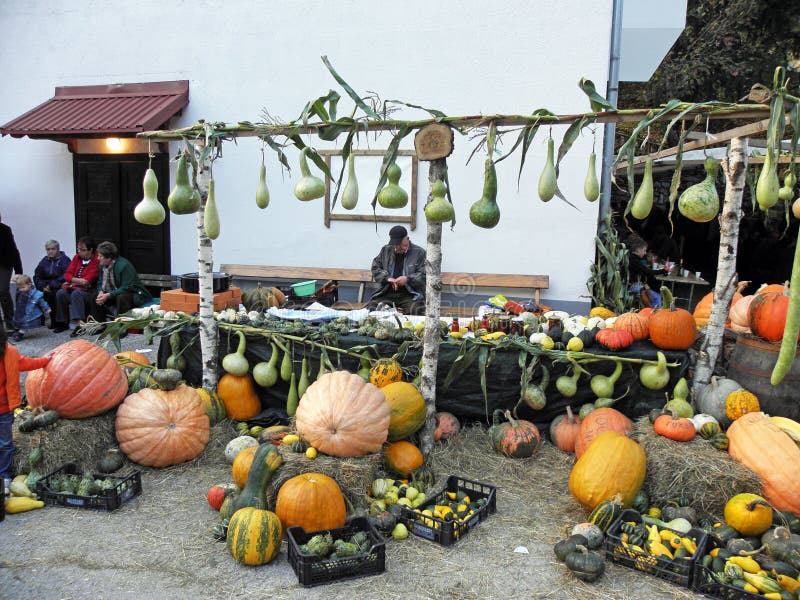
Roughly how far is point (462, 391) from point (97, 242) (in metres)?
8.01

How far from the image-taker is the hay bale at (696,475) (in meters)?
3.66

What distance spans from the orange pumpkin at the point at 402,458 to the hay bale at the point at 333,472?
0.50m

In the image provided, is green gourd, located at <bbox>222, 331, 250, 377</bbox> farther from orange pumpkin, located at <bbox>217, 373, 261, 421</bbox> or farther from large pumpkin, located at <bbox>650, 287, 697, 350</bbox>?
large pumpkin, located at <bbox>650, 287, 697, 350</bbox>

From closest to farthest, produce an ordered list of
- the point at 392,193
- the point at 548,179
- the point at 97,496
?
the point at 548,179 → the point at 97,496 → the point at 392,193

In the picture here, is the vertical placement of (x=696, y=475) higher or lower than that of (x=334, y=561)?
higher

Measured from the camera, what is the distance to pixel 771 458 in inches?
145

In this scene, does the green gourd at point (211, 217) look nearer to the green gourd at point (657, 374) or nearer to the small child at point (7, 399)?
the small child at point (7, 399)

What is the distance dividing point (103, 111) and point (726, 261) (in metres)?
8.92

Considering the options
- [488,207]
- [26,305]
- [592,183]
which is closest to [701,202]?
[592,183]

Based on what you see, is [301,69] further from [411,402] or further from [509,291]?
[411,402]

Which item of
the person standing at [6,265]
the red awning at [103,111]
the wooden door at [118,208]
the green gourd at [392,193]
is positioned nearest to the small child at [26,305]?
the person standing at [6,265]

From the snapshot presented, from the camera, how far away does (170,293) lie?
278 inches

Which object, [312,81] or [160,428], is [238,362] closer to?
[160,428]

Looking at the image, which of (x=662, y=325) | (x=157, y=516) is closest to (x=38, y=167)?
(x=157, y=516)
